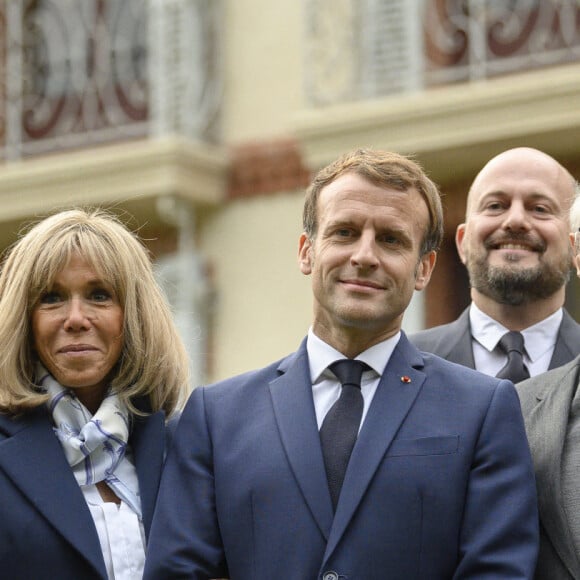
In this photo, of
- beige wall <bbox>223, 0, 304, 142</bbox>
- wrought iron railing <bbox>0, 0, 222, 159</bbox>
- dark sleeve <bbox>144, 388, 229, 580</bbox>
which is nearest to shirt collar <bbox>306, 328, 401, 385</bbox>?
dark sleeve <bbox>144, 388, 229, 580</bbox>

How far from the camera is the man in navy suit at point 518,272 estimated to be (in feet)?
19.0

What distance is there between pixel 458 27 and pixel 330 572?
6848mm

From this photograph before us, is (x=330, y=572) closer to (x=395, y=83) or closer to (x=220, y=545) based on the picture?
(x=220, y=545)

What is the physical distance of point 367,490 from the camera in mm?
4531

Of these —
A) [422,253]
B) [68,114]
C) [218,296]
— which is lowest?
[218,296]

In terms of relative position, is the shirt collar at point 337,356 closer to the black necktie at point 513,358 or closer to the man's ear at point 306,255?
the man's ear at point 306,255

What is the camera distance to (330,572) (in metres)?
4.46

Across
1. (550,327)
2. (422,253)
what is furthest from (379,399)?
(550,327)

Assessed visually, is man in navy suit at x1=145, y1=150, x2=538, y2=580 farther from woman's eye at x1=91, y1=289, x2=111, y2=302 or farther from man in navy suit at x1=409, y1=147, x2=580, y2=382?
man in navy suit at x1=409, y1=147, x2=580, y2=382

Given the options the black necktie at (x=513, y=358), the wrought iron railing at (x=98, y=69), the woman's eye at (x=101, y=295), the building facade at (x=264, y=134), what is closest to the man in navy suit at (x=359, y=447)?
the woman's eye at (x=101, y=295)

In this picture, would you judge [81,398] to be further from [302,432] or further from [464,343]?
[464,343]

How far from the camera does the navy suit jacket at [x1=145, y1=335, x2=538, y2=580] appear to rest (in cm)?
446

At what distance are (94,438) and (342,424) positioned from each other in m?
0.72

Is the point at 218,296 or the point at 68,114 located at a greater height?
the point at 68,114
